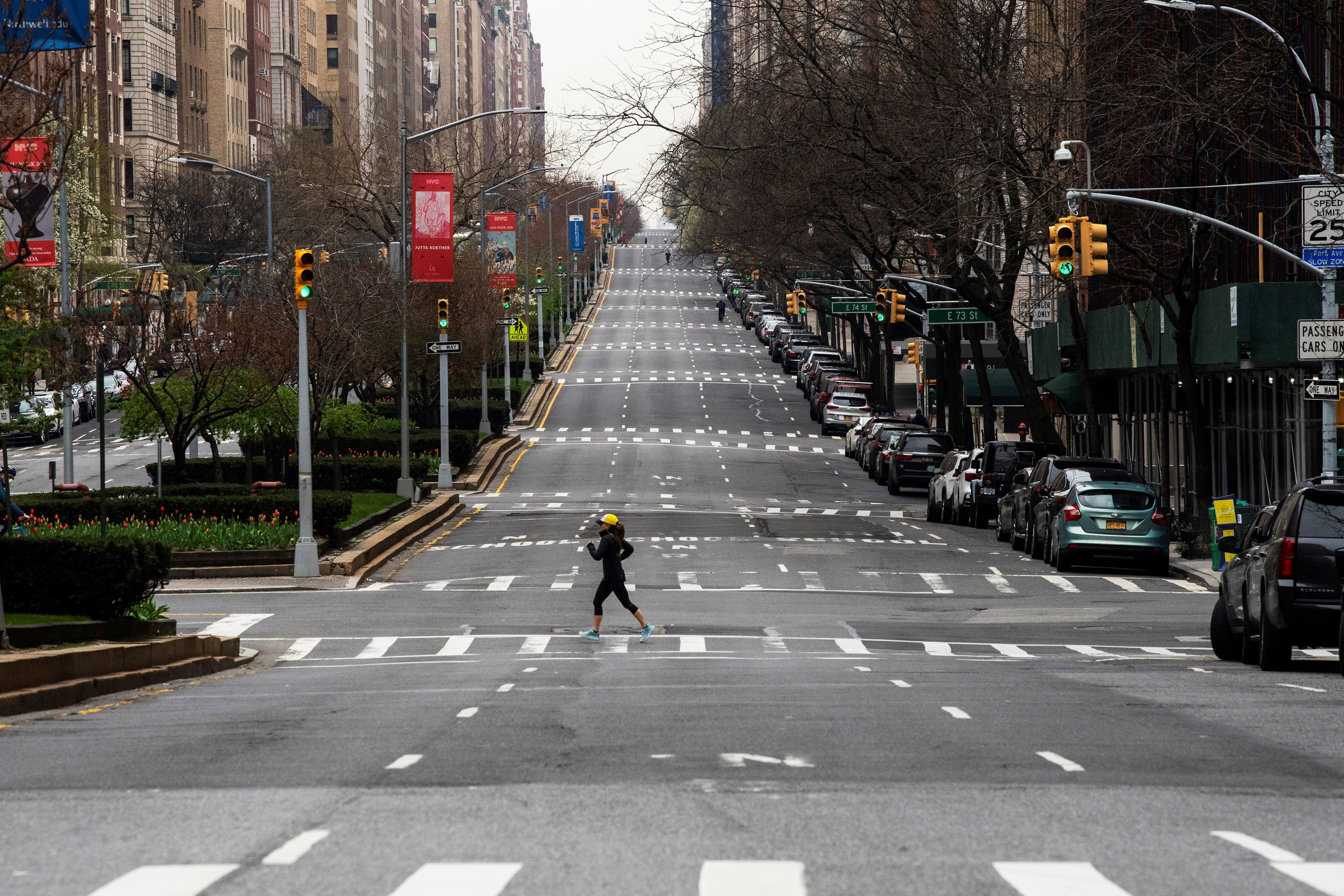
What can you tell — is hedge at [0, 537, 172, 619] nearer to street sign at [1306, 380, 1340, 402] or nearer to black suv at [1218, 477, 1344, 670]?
black suv at [1218, 477, 1344, 670]

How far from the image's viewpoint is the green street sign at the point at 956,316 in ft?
141

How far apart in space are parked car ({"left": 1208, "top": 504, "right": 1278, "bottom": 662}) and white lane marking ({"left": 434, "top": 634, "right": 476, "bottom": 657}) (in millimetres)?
8196

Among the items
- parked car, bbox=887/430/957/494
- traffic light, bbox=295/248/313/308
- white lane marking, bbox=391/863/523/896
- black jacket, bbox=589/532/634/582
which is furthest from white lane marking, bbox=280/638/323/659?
parked car, bbox=887/430/957/494

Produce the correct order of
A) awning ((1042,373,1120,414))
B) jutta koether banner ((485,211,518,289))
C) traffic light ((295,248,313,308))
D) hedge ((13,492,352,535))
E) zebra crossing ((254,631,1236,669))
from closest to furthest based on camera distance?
1. zebra crossing ((254,631,1236,669))
2. traffic light ((295,248,313,308))
3. hedge ((13,492,352,535))
4. awning ((1042,373,1120,414))
5. jutta koether banner ((485,211,518,289))

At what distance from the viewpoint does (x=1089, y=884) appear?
7.24 meters

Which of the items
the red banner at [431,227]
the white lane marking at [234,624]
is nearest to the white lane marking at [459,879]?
the white lane marking at [234,624]

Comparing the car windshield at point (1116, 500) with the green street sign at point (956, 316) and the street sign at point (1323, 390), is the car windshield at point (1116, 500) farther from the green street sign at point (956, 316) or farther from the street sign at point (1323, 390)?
the green street sign at point (956, 316)

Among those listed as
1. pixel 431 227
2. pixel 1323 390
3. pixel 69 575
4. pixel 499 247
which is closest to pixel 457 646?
pixel 69 575

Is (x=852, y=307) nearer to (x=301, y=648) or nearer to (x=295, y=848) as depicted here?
(x=301, y=648)

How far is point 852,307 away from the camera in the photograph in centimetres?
5834

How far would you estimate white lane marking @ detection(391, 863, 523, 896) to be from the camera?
7176 millimetres

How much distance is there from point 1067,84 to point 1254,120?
367 centimetres

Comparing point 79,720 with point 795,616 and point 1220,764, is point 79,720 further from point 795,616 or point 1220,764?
point 795,616

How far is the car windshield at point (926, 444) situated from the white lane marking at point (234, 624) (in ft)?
95.4
